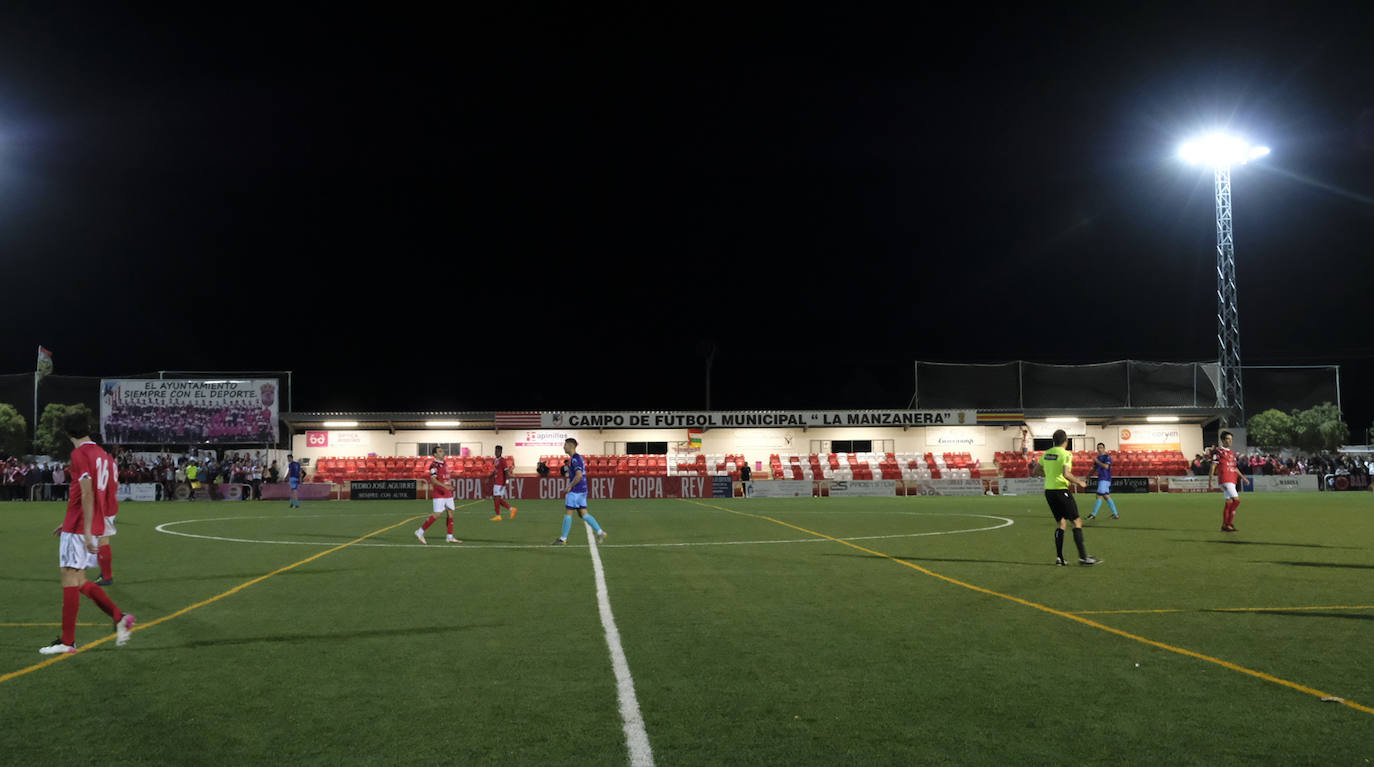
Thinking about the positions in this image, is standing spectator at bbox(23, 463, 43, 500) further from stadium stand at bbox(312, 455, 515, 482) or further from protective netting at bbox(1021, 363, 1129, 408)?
protective netting at bbox(1021, 363, 1129, 408)

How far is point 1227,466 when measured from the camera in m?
19.8

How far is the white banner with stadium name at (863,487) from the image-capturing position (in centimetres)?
4378

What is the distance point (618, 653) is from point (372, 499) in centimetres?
3607

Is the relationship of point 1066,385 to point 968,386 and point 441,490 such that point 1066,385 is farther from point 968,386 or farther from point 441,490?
point 441,490

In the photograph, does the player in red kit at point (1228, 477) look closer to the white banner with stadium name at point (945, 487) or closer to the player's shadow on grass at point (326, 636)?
the player's shadow on grass at point (326, 636)

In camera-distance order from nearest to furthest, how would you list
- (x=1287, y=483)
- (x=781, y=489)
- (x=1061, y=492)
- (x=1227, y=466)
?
(x=1061, y=492) < (x=1227, y=466) < (x=781, y=489) < (x=1287, y=483)

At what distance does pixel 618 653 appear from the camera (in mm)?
7363

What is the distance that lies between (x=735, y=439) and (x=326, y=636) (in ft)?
141

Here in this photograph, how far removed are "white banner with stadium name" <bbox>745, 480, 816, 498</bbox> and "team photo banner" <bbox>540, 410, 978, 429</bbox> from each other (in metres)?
7.87

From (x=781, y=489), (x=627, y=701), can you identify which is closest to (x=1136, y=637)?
(x=627, y=701)

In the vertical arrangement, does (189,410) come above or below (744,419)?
above

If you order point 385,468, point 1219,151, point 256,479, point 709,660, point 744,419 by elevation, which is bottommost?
point 709,660

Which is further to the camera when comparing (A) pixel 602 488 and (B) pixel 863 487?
(B) pixel 863 487

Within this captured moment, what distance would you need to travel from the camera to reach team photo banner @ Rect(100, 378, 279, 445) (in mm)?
45406
